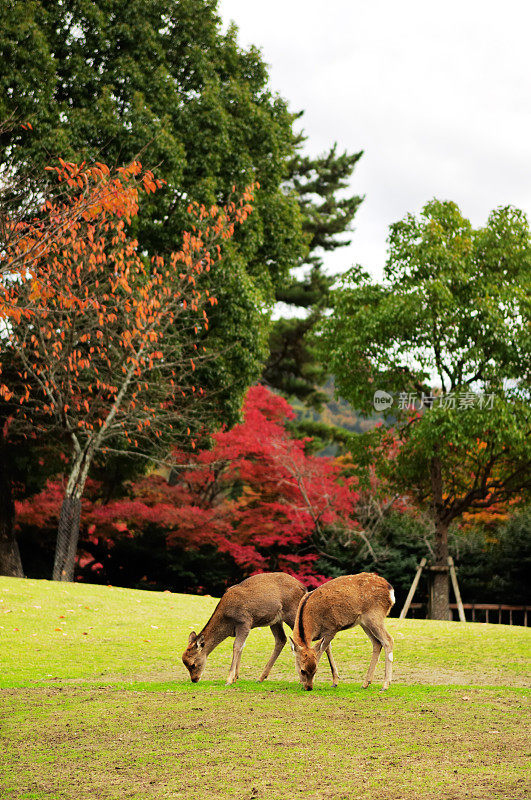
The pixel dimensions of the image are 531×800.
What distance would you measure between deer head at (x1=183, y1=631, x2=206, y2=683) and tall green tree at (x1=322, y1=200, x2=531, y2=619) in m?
9.96

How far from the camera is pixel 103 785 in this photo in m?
4.81

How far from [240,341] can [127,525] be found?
7.08m

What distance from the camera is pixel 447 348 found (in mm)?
17672

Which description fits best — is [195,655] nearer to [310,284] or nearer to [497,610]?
[497,610]

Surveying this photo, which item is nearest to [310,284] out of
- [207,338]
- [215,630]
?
[207,338]

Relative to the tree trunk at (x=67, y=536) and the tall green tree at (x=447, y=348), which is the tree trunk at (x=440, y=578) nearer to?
the tall green tree at (x=447, y=348)

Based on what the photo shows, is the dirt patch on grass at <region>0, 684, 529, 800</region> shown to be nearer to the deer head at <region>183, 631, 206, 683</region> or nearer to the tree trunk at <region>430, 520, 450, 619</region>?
the deer head at <region>183, 631, 206, 683</region>

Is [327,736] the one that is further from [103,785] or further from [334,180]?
[334,180]

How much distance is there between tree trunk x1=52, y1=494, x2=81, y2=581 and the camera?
683 inches

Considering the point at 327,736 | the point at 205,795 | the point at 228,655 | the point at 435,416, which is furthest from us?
the point at 435,416

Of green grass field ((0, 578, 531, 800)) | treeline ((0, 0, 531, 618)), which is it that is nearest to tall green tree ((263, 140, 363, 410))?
treeline ((0, 0, 531, 618))

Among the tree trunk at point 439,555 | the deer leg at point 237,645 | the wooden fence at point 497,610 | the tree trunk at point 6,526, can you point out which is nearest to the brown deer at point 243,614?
the deer leg at point 237,645

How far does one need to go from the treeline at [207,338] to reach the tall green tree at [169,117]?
0.05 metres

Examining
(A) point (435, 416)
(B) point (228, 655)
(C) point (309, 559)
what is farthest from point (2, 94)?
(C) point (309, 559)
